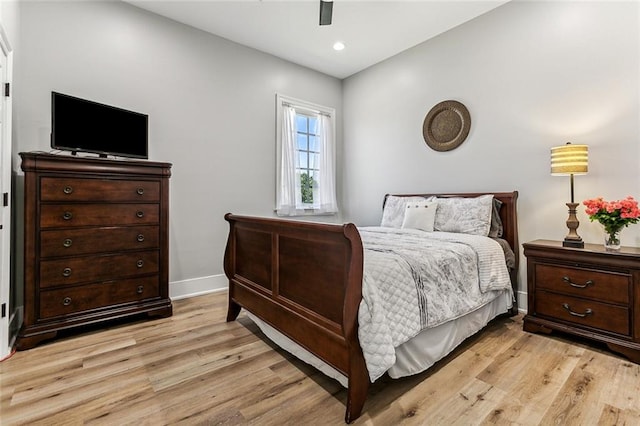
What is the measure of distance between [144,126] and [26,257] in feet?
4.52

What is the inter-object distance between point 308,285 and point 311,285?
0.10 ft

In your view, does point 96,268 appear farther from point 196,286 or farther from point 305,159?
point 305,159

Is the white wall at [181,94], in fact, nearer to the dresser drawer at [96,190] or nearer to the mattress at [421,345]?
the dresser drawer at [96,190]

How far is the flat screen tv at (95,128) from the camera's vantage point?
7.65 ft

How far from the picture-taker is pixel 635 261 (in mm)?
1956

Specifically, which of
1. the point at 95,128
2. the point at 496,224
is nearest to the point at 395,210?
the point at 496,224

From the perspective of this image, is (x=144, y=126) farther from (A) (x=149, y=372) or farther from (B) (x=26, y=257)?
(A) (x=149, y=372)

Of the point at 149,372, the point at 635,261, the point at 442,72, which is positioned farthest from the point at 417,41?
the point at 149,372

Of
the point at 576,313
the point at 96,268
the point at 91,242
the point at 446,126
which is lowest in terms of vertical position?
the point at 576,313

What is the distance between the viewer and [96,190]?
93.8 inches

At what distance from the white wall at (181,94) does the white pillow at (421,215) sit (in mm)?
1811

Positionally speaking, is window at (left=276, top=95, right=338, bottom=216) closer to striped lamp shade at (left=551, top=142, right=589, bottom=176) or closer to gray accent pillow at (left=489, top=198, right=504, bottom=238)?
gray accent pillow at (left=489, top=198, right=504, bottom=238)

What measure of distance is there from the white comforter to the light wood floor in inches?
12.8

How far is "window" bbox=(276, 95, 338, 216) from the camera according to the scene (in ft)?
13.6
